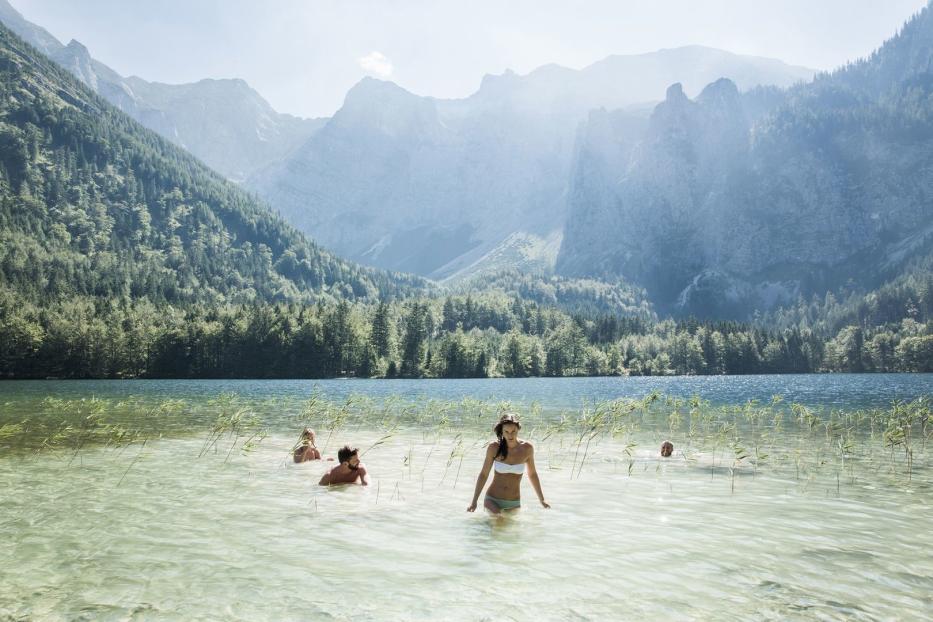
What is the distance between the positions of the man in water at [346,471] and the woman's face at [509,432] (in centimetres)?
807

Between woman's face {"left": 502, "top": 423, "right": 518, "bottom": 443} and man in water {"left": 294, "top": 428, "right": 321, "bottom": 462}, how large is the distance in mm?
14438

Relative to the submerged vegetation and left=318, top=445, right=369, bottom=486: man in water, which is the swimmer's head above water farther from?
the submerged vegetation

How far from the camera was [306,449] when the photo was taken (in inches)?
1101

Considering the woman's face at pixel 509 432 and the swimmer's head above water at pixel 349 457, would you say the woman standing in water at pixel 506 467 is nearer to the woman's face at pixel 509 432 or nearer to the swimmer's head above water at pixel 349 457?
the woman's face at pixel 509 432

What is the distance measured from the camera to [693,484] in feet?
76.3

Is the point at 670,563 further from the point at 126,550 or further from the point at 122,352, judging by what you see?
the point at 122,352

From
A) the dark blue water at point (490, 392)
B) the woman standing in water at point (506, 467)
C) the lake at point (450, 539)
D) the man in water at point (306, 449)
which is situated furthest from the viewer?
the dark blue water at point (490, 392)

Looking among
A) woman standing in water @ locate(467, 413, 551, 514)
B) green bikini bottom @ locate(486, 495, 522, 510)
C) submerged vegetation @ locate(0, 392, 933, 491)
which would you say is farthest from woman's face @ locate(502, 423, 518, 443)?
submerged vegetation @ locate(0, 392, 933, 491)

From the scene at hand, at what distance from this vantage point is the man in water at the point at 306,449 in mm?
27734

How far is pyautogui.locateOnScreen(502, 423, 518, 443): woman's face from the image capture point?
1570 centimetres

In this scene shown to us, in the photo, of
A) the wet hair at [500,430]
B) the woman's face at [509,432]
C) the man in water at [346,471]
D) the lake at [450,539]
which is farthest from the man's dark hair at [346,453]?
the woman's face at [509,432]

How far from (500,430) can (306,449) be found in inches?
594

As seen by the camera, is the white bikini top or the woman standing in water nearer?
the woman standing in water

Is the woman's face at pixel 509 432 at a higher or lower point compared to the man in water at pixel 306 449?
higher
